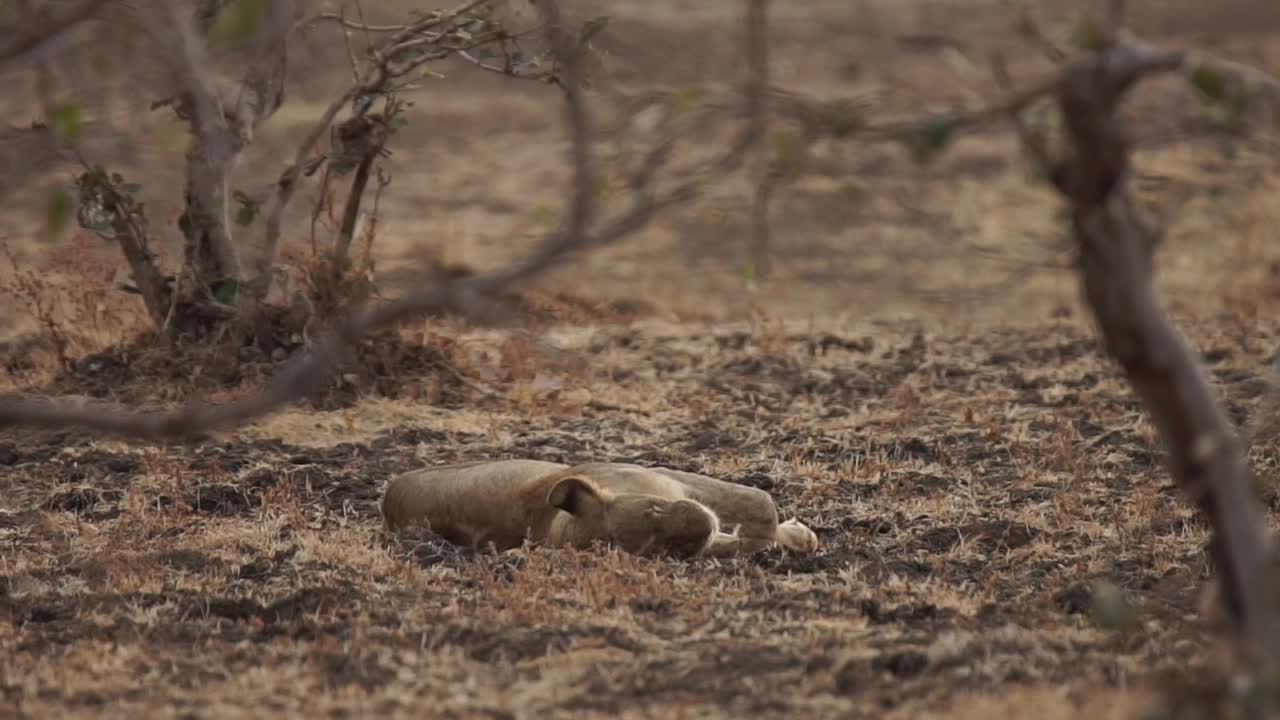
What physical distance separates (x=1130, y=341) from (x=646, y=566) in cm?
254

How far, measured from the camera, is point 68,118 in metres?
4.55

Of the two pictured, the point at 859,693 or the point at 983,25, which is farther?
the point at 983,25

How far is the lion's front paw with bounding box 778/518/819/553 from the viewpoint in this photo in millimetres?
7160

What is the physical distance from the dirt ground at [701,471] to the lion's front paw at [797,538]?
0.09 metres

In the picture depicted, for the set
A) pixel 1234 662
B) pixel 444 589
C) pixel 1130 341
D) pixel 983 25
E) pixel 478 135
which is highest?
pixel 983 25

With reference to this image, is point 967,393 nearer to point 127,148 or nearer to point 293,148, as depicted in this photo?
point 127,148

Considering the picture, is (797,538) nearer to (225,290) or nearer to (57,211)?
(57,211)

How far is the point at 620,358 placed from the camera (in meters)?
10.9

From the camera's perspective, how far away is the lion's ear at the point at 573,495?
693 centimetres

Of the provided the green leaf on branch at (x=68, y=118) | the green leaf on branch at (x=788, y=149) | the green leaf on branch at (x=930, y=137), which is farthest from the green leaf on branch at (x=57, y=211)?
the green leaf on branch at (x=930, y=137)

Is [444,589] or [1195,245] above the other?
[1195,245]

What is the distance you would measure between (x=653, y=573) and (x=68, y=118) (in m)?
2.90

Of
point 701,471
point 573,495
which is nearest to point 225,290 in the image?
point 701,471

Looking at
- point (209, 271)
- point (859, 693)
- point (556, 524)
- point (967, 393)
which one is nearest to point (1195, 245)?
point (967, 393)
